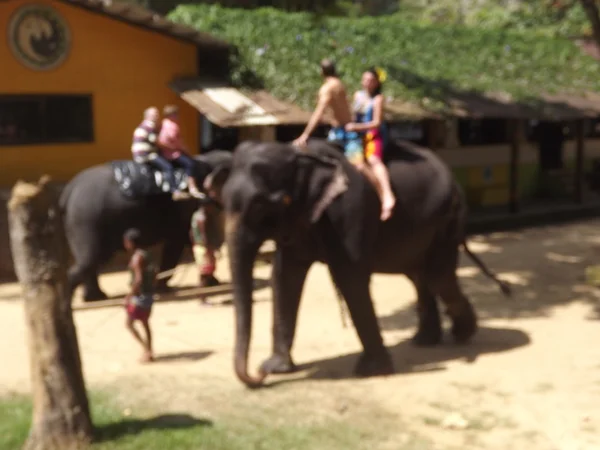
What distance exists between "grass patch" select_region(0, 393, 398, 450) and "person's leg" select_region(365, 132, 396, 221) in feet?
6.47

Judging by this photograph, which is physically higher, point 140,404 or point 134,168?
point 134,168

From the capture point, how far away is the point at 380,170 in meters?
6.77

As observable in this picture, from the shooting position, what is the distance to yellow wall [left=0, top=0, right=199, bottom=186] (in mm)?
11469

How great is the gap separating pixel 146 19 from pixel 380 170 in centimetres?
627

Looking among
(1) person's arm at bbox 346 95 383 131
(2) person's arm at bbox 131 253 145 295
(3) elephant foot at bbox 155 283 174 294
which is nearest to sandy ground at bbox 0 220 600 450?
(3) elephant foot at bbox 155 283 174 294

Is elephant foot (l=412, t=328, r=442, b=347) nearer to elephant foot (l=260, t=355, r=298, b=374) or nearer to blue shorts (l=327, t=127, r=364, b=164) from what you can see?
elephant foot (l=260, t=355, r=298, b=374)

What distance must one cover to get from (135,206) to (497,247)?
6793mm

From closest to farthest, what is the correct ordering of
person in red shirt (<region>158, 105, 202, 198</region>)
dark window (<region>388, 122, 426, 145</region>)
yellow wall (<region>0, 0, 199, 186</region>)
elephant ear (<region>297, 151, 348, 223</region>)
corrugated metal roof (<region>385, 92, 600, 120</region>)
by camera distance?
elephant ear (<region>297, 151, 348, 223</region>), person in red shirt (<region>158, 105, 202, 198</region>), yellow wall (<region>0, 0, 199, 186</region>), corrugated metal roof (<region>385, 92, 600, 120</region>), dark window (<region>388, 122, 426, 145</region>)

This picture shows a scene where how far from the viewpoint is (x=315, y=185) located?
6.32 meters

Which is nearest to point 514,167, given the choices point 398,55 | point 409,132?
point 409,132

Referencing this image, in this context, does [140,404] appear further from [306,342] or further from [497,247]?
[497,247]

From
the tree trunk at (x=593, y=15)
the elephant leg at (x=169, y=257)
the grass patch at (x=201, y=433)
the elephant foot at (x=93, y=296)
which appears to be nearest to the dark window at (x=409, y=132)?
the tree trunk at (x=593, y=15)

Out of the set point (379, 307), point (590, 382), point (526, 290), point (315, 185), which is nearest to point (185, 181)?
point (379, 307)

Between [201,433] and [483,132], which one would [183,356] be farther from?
[483,132]
